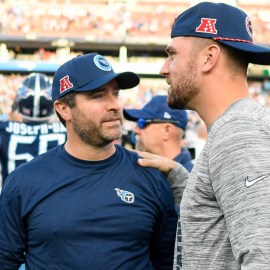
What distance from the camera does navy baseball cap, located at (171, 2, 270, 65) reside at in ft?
5.79

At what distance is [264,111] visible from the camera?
160cm

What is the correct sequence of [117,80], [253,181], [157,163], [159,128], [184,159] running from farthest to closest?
[159,128] → [184,159] → [117,80] → [157,163] → [253,181]

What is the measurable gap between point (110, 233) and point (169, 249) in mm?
343

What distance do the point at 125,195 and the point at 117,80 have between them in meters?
0.53

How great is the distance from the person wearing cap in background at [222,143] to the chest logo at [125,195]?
396 millimetres

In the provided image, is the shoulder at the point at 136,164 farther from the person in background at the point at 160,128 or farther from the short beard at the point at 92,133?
the person in background at the point at 160,128

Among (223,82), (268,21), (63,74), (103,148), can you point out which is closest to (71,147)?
(103,148)

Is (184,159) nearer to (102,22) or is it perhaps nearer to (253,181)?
(253,181)

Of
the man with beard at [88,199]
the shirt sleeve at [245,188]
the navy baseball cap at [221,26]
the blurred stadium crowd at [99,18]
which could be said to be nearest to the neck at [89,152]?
the man with beard at [88,199]

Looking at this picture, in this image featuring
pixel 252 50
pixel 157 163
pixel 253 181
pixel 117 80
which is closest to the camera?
pixel 253 181

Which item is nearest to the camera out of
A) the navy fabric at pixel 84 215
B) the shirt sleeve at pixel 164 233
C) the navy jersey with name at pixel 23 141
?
the navy fabric at pixel 84 215

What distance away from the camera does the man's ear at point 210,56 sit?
175 cm

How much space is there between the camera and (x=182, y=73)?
5.92 ft

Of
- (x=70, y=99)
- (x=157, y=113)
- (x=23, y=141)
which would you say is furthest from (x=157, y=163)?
(x=23, y=141)
